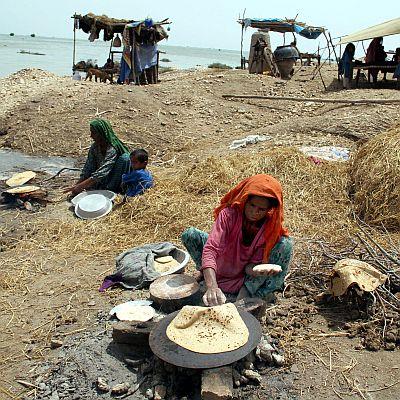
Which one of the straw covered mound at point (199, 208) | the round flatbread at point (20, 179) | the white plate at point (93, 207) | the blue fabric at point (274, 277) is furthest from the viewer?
the round flatbread at point (20, 179)

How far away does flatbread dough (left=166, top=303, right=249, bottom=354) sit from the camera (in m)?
2.49

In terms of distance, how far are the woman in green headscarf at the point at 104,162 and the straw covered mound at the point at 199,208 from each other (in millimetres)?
491

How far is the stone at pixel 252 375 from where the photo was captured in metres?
2.54

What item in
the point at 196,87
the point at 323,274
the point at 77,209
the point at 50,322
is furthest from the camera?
the point at 196,87

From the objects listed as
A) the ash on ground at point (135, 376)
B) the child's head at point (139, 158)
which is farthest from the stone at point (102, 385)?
the child's head at point (139, 158)

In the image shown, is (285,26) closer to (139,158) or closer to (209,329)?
(139,158)

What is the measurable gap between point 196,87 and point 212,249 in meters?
9.39

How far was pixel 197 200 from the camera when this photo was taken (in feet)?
18.1

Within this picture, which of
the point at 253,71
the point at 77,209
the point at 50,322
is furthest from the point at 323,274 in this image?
the point at 253,71

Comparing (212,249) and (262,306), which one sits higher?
(212,249)

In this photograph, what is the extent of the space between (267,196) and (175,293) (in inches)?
33.1

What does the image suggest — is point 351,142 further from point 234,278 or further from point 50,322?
point 50,322

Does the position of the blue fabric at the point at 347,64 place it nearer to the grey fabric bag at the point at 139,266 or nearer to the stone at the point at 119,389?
the grey fabric bag at the point at 139,266

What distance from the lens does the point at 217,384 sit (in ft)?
7.54
